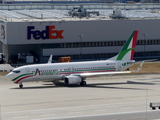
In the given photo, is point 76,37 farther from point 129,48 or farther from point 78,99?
point 78,99

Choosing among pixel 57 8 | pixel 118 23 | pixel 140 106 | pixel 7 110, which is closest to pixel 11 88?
pixel 7 110

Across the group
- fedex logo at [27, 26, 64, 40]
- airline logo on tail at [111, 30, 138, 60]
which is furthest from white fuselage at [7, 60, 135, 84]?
fedex logo at [27, 26, 64, 40]

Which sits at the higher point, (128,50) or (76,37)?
(76,37)

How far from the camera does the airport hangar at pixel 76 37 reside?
317 feet

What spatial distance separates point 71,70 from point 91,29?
1420 inches

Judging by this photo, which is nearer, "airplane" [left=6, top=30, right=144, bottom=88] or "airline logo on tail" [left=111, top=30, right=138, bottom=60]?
"airplane" [left=6, top=30, right=144, bottom=88]

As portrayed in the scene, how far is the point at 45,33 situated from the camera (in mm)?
97750

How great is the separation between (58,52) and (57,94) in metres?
43.7

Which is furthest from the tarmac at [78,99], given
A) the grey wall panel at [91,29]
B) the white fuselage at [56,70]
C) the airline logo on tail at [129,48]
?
the grey wall panel at [91,29]

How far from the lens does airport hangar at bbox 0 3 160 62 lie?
9656 cm

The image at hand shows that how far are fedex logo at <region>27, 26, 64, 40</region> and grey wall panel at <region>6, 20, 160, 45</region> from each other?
714 millimetres

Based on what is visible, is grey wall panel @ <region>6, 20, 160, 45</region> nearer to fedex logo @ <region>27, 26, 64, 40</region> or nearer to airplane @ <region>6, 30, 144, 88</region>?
fedex logo @ <region>27, 26, 64, 40</region>

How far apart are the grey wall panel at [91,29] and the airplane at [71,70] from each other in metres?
29.3

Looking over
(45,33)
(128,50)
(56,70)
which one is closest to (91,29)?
(45,33)
